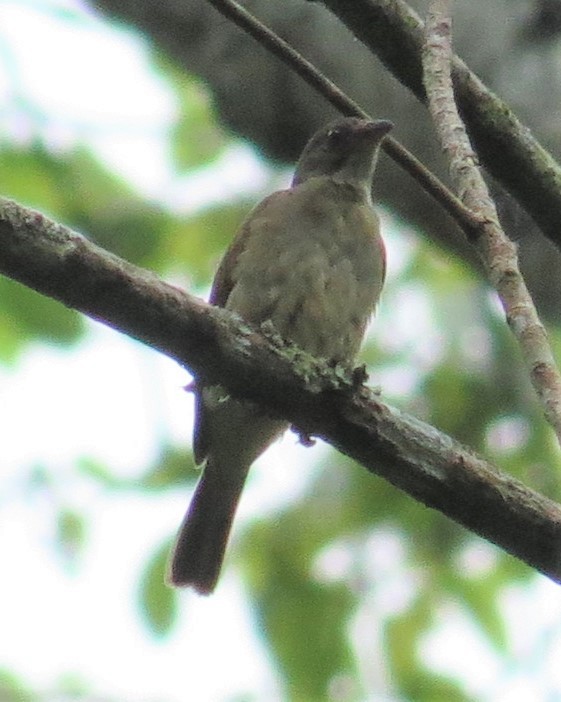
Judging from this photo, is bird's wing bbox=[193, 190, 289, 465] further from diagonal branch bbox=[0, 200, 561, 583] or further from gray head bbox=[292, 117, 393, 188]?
diagonal branch bbox=[0, 200, 561, 583]

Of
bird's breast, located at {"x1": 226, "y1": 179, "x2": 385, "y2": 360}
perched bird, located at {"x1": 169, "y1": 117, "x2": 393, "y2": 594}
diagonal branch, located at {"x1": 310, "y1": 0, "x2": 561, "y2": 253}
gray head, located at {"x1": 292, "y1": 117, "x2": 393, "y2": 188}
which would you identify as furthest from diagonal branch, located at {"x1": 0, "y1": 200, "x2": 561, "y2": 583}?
gray head, located at {"x1": 292, "y1": 117, "x2": 393, "y2": 188}

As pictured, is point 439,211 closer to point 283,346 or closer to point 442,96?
point 442,96

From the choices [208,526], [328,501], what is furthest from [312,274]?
[208,526]

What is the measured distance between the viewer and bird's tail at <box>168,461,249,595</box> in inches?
193

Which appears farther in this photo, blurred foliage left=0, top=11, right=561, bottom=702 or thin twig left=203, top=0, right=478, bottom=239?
blurred foliage left=0, top=11, right=561, bottom=702

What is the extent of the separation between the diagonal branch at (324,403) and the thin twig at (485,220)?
0.37 metres

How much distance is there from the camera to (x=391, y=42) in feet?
9.77

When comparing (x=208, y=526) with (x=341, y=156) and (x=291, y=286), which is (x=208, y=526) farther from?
(x=341, y=156)

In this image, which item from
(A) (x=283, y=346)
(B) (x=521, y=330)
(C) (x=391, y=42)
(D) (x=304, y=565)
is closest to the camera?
(B) (x=521, y=330)

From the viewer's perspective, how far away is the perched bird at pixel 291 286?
435 cm

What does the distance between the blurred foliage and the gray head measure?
1.20ft

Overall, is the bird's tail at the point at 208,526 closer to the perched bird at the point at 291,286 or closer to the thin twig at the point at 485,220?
the perched bird at the point at 291,286

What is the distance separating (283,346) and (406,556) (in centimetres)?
170

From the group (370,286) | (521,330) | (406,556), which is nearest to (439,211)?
(370,286)
